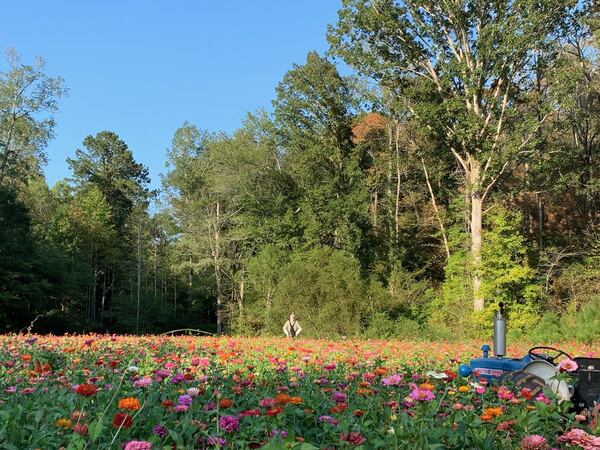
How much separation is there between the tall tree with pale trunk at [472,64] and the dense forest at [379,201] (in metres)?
0.09

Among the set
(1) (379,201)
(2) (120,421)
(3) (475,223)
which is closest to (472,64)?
(3) (475,223)

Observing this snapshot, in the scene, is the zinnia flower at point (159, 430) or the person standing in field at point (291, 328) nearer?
the zinnia flower at point (159, 430)

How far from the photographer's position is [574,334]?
62.9 ft

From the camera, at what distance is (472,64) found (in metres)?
25.3

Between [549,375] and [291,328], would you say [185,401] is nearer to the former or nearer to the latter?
[549,375]

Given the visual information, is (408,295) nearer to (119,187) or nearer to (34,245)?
(34,245)

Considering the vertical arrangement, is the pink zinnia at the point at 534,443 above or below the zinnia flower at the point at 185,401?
below

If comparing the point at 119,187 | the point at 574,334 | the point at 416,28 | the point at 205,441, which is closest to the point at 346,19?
the point at 416,28

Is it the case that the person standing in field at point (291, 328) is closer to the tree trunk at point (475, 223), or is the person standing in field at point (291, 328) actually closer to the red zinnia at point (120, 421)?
the tree trunk at point (475, 223)

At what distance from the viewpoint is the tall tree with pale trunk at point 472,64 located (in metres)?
23.9

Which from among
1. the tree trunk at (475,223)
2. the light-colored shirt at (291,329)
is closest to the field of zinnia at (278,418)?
the light-colored shirt at (291,329)

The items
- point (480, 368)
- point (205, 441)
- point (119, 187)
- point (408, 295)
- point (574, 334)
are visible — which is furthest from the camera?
point (119, 187)

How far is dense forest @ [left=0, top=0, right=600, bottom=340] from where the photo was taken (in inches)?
968

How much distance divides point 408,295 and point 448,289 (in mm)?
2446
